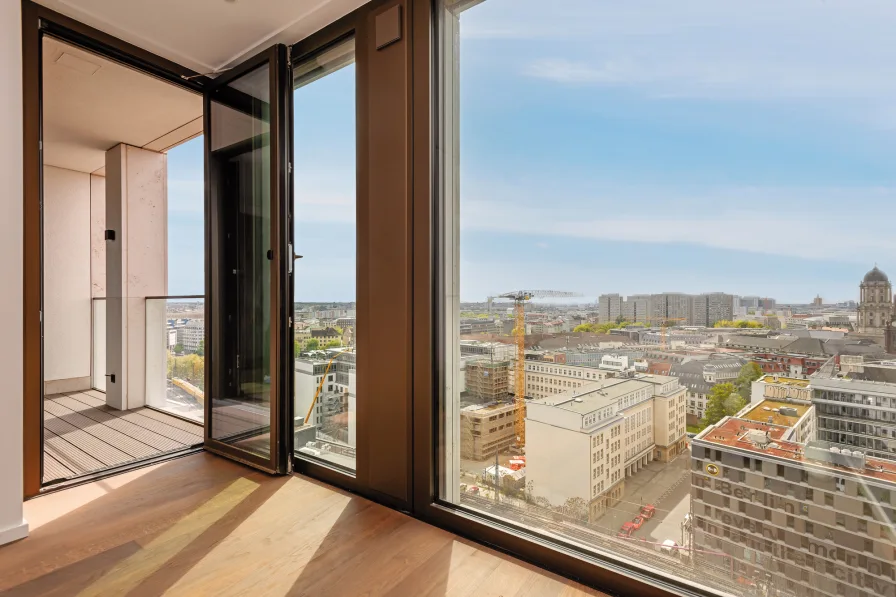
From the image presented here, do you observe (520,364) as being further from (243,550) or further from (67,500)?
(67,500)

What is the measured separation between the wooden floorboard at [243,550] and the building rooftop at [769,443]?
2.36 ft

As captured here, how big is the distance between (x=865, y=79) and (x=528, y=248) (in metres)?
1.13

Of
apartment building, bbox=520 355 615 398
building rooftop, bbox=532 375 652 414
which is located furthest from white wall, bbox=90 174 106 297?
building rooftop, bbox=532 375 652 414

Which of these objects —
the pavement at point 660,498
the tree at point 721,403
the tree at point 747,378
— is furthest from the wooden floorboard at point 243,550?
the tree at point 747,378

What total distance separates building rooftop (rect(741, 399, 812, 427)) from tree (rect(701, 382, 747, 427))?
4 cm

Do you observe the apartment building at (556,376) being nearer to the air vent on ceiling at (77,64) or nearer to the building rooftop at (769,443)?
the building rooftop at (769,443)

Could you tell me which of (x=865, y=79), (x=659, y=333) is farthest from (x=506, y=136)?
(x=865, y=79)

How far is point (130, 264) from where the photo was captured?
176 inches

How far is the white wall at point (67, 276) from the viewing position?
16.2ft

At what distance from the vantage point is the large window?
1340 mm

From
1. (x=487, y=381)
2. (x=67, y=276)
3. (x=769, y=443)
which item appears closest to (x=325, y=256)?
(x=487, y=381)

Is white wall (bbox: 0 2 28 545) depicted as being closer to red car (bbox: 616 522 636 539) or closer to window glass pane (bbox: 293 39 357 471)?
window glass pane (bbox: 293 39 357 471)

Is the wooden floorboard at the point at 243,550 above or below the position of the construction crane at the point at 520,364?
below

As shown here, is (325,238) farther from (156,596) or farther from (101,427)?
(101,427)
